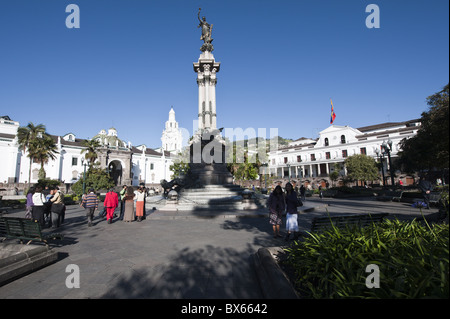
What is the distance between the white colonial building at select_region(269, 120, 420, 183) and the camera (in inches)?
1921

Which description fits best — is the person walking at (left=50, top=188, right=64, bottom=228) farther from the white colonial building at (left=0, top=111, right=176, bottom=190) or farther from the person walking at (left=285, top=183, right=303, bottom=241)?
the white colonial building at (left=0, top=111, right=176, bottom=190)

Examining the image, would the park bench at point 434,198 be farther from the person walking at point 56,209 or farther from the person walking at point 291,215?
the person walking at point 56,209

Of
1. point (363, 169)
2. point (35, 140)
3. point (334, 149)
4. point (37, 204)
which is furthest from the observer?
point (334, 149)

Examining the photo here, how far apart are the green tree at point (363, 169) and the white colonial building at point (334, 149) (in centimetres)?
473

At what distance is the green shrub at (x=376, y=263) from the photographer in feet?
7.84

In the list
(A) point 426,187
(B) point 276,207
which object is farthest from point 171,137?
(B) point 276,207

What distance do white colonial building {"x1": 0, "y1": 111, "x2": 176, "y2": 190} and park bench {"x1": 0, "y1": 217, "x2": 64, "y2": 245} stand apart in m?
36.0

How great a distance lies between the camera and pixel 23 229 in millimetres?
5555

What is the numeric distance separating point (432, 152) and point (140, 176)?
64665mm

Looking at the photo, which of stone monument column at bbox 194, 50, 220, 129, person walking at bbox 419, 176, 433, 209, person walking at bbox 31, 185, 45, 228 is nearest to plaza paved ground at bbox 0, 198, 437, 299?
person walking at bbox 31, 185, 45, 228

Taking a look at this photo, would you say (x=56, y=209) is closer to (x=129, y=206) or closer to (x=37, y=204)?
(x=37, y=204)

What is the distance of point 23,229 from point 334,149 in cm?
6064
